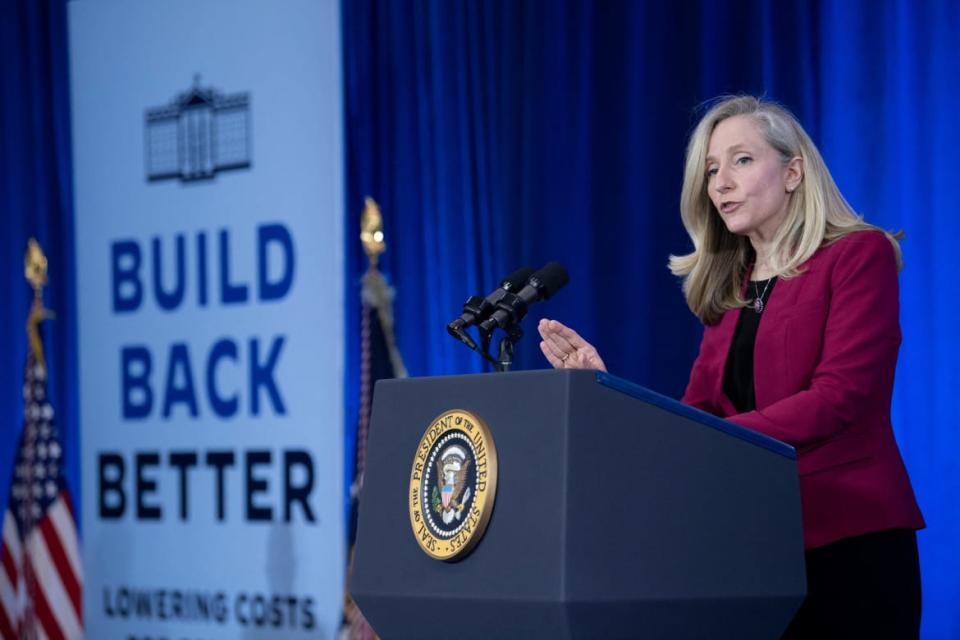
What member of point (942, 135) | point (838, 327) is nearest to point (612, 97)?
point (942, 135)

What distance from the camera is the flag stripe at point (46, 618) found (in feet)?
17.4

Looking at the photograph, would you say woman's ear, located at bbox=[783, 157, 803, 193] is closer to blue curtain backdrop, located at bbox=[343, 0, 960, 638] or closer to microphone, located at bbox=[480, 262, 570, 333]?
microphone, located at bbox=[480, 262, 570, 333]

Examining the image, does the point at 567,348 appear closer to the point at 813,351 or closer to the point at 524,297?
the point at 524,297

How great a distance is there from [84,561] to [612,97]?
2.97 meters

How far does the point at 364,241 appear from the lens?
4.54 metres

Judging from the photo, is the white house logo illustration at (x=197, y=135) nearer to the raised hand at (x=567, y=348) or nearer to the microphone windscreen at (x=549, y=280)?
the raised hand at (x=567, y=348)

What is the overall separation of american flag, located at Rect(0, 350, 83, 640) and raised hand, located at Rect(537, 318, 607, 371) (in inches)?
146

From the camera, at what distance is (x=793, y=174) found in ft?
7.30

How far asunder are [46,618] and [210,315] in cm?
150

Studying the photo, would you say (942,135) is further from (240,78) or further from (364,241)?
(240,78)

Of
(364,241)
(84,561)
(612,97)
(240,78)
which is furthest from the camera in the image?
(84,561)

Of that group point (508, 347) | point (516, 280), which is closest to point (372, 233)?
point (516, 280)

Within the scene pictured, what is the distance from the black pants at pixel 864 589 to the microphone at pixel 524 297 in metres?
0.60

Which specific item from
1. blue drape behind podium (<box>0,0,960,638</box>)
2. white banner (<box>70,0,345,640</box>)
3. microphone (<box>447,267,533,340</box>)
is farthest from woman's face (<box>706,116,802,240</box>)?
white banner (<box>70,0,345,640</box>)
